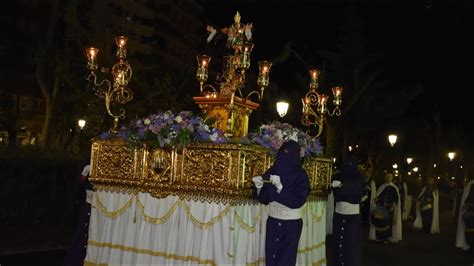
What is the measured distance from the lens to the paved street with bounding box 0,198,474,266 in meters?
10.2

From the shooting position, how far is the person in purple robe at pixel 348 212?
9.51 meters

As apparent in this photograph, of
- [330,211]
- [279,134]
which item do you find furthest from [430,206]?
[279,134]

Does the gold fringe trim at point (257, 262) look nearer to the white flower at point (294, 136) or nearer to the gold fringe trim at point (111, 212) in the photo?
the white flower at point (294, 136)

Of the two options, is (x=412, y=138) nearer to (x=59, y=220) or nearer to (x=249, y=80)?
(x=249, y=80)

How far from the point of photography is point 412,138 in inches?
1578

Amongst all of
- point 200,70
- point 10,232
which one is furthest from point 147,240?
point 10,232

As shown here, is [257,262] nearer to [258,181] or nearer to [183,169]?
[258,181]

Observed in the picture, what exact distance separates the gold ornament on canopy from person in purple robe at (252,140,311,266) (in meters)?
1.76

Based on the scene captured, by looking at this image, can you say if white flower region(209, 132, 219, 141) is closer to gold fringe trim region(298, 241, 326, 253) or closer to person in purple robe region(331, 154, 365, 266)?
gold fringe trim region(298, 241, 326, 253)

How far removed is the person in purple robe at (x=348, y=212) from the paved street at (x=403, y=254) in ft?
5.93

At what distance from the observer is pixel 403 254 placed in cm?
1297

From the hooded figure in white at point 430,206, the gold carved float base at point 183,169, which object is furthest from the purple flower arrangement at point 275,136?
the hooded figure in white at point 430,206

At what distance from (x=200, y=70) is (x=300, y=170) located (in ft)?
9.76

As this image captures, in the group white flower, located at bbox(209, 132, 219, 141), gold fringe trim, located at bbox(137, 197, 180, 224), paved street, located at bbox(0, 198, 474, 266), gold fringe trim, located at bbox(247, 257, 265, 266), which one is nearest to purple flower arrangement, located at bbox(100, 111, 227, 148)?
white flower, located at bbox(209, 132, 219, 141)
